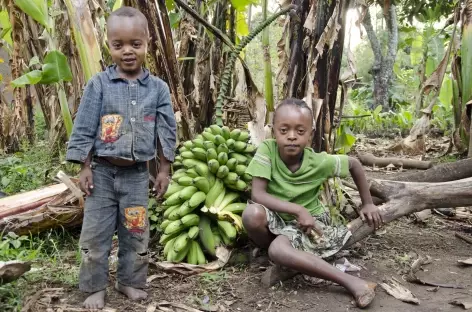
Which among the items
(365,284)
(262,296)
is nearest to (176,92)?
(262,296)

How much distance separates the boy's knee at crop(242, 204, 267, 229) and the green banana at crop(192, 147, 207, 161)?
24.2 inches

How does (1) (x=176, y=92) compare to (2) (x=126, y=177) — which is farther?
(1) (x=176, y=92)

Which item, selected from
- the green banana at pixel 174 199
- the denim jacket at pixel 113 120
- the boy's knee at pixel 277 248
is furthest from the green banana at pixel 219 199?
Result: the denim jacket at pixel 113 120

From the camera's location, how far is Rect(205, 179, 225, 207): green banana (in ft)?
10.1

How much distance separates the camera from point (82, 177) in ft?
7.96

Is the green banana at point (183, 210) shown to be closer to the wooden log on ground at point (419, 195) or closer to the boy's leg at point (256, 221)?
the boy's leg at point (256, 221)

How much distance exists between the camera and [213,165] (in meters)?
3.09

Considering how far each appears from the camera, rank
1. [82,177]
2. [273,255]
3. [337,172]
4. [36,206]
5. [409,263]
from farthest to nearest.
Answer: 1. [36,206]
2. [409,263]
3. [337,172]
4. [273,255]
5. [82,177]

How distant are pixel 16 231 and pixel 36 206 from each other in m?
0.31

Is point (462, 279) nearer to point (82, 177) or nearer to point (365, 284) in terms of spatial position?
point (365, 284)

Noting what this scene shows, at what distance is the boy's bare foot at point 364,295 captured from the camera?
2.49 metres

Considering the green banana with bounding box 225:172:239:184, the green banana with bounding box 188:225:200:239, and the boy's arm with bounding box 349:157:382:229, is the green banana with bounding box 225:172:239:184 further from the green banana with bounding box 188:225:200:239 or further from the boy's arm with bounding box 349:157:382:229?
the boy's arm with bounding box 349:157:382:229

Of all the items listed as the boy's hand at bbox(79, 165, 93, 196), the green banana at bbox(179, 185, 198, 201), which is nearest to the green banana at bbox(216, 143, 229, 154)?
the green banana at bbox(179, 185, 198, 201)

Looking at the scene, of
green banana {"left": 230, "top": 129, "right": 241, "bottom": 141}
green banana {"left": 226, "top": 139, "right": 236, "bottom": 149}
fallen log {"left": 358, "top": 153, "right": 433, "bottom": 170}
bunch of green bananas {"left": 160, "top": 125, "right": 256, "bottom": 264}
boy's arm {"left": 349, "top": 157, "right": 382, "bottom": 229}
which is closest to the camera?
boy's arm {"left": 349, "top": 157, "right": 382, "bottom": 229}
